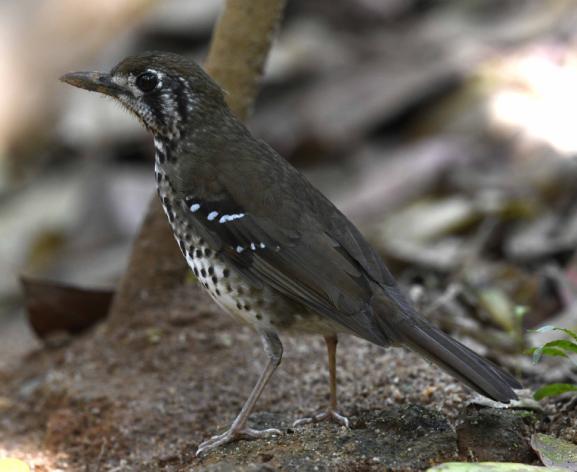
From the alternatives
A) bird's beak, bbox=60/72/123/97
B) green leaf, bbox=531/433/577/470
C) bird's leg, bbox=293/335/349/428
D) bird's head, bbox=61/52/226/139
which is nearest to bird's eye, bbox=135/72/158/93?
bird's head, bbox=61/52/226/139

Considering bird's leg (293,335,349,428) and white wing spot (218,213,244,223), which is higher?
white wing spot (218,213,244,223)

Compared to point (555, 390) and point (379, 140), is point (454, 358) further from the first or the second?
point (379, 140)

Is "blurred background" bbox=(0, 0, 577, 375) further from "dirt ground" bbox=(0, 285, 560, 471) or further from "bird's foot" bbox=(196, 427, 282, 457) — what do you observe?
"bird's foot" bbox=(196, 427, 282, 457)

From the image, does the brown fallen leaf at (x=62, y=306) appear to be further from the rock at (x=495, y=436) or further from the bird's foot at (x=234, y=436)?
the rock at (x=495, y=436)

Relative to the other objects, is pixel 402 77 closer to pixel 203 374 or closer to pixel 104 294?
pixel 104 294

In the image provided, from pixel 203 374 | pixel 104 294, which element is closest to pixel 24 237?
pixel 104 294

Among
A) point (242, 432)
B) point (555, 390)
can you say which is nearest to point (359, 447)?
point (242, 432)

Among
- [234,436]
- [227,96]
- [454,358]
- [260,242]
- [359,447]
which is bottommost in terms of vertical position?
[234,436]
